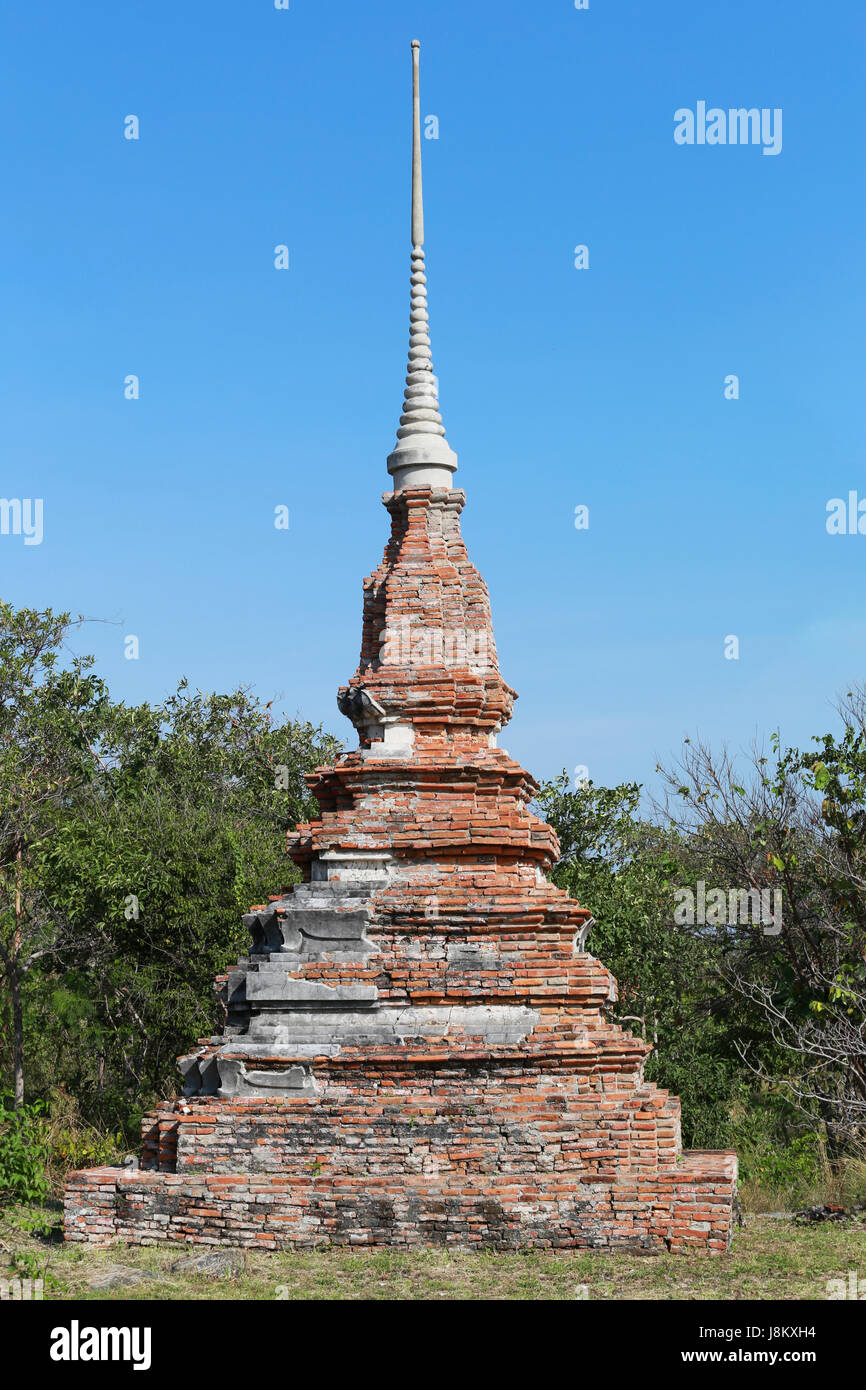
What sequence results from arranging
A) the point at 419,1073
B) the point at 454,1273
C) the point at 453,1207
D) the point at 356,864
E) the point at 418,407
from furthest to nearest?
the point at 418,407 → the point at 356,864 → the point at 419,1073 → the point at 453,1207 → the point at 454,1273

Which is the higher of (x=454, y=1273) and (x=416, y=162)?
(x=416, y=162)

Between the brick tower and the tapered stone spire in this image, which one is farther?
the tapered stone spire

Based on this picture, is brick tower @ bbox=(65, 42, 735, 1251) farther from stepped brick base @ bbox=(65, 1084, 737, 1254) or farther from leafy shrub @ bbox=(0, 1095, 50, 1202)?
leafy shrub @ bbox=(0, 1095, 50, 1202)

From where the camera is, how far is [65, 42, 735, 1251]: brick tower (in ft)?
39.8

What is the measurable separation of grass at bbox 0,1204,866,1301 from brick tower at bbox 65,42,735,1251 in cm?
27

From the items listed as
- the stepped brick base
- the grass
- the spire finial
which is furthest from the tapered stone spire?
the grass

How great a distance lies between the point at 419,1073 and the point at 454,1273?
1713mm

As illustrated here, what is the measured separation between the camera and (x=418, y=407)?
1545cm

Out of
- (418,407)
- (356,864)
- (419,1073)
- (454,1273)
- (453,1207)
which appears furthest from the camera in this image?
(418,407)

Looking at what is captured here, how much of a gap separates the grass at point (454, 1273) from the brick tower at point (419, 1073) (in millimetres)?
272

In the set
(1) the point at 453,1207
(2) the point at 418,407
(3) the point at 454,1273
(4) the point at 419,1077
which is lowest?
(3) the point at 454,1273

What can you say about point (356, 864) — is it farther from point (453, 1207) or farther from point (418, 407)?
point (418, 407)

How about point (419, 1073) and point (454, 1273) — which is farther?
point (419, 1073)

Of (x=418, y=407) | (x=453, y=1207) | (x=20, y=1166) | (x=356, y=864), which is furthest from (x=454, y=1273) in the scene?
(x=418, y=407)
